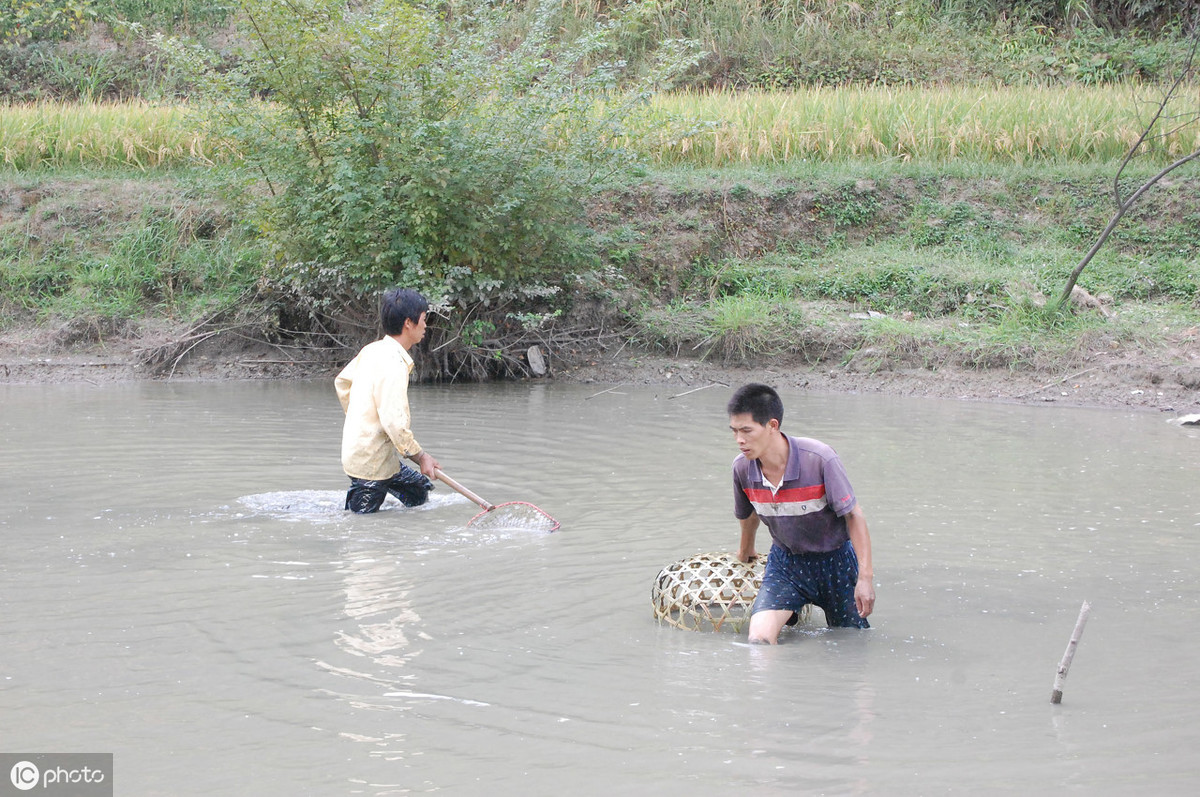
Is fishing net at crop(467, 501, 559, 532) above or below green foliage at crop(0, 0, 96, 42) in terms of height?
below

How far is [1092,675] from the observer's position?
429 centimetres

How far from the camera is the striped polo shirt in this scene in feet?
15.3

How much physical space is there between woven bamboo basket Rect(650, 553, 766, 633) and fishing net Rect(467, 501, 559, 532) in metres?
1.62

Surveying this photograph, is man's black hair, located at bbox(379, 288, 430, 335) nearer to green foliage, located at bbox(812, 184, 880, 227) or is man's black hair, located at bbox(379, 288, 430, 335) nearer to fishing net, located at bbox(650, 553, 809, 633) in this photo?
fishing net, located at bbox(650, 553, 809, 633)

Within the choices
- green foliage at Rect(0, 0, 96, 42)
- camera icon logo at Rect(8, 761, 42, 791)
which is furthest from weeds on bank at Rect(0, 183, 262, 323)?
camera icon logo at Rect(8, 761, 42, 791)

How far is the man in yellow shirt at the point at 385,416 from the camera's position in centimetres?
648

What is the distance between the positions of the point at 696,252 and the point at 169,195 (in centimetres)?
693

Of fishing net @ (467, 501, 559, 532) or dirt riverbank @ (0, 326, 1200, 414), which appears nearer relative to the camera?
fishing net @ (467, 501, 559, 532)

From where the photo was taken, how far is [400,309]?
21.2ft

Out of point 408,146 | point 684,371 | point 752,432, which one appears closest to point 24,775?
point 752,432

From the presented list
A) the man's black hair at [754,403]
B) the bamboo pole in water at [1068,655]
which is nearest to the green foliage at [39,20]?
the man's black hair at [754,403]

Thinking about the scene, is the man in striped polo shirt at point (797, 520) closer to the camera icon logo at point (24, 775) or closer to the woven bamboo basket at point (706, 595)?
the woven bamboo basket at point (706, 595)

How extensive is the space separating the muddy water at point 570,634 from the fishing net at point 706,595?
11cm

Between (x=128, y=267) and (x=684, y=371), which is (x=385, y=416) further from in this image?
(x=128, y=267)
